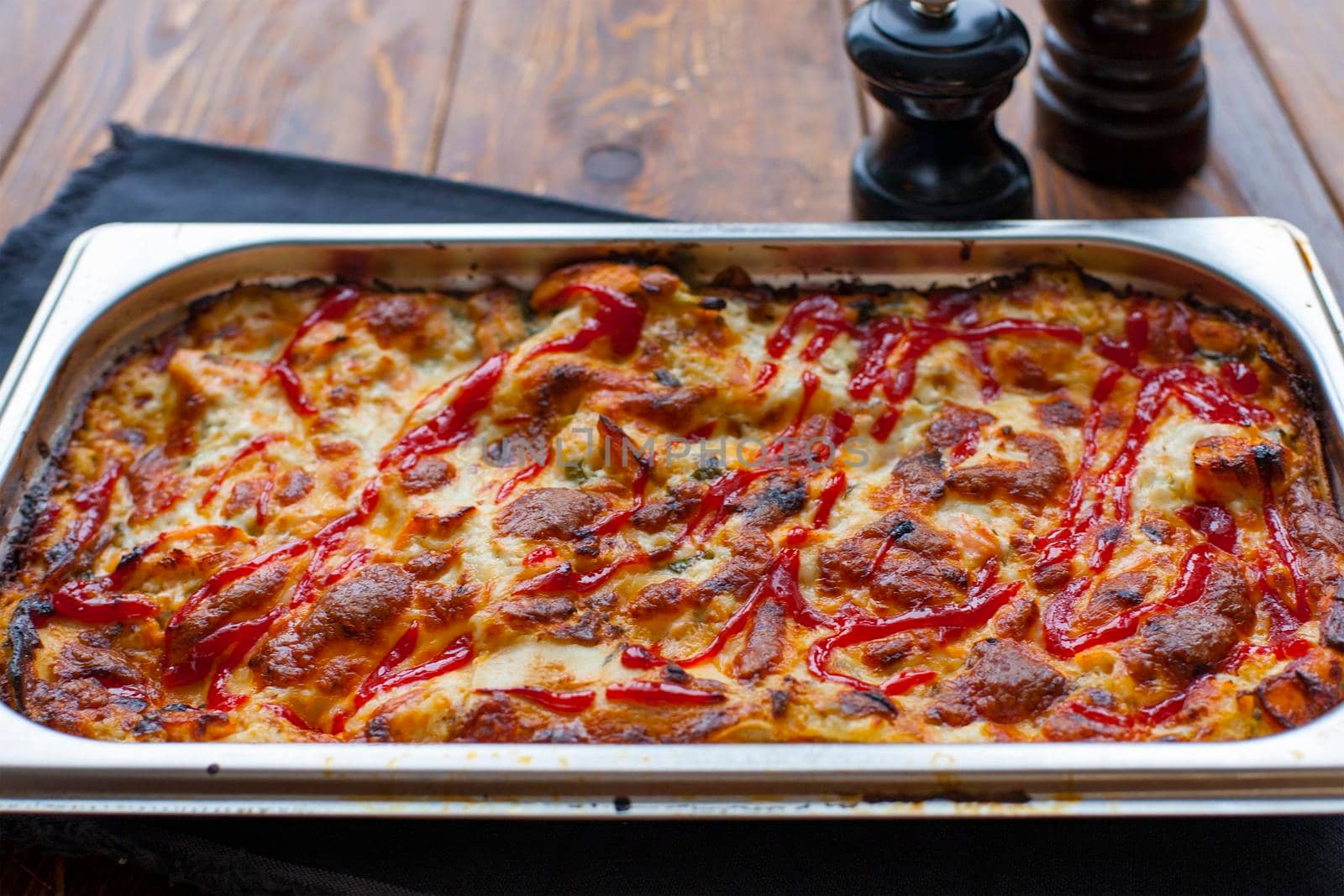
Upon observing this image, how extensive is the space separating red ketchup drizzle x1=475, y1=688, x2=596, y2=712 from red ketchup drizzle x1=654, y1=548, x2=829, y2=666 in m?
0.19

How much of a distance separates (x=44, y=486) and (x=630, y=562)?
1.30 meters

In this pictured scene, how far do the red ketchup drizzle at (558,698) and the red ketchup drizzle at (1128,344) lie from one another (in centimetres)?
142

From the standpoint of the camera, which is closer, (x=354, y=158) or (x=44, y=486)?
(x=44, y=486)

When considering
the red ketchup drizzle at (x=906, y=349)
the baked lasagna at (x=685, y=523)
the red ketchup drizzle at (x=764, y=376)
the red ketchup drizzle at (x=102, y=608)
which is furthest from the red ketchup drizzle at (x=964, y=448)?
the red ketchup drizzle at (x=102, y=608)

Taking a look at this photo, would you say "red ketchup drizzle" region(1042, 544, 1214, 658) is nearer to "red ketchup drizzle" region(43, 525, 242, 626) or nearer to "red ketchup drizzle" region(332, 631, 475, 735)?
"red ketchup drizzle" region(332, 631, 475, 735)

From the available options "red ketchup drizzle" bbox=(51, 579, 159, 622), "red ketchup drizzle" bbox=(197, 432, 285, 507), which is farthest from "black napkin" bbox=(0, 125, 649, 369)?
"red ketchup drizzle" bbox=(51, 579, 159, 622)

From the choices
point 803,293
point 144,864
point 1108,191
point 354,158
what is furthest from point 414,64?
point 144,864

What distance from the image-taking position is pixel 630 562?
2320 millimetres

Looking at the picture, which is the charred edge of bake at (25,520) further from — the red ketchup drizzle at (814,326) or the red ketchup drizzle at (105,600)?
the red ketchup drizzle at (814,326)

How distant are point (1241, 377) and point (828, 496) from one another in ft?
3.18

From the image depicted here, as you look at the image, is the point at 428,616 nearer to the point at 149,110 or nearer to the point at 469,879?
the point at 469,879

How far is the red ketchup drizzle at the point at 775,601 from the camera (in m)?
2.19

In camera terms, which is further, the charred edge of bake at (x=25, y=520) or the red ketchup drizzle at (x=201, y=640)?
the charred edge of bake at (x=25, y=520)

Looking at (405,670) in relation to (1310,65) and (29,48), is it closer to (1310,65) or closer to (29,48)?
(29,48)
